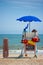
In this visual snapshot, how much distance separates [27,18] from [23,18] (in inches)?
8.5

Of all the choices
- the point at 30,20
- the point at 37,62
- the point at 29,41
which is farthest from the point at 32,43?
the point at 37,62

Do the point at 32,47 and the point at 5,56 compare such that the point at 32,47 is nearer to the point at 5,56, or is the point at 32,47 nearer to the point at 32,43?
the point at 32,43

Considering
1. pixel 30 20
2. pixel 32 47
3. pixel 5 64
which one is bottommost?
pixel 5 64

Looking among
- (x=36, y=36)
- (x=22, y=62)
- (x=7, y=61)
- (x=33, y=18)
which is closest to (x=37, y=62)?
(x=22, y=62)

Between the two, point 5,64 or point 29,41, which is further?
point 29,41

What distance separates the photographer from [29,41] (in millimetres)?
12797

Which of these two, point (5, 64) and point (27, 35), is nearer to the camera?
point (5, 64)

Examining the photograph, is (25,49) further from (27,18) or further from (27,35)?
(27,18)

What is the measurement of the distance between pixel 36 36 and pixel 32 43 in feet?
1.45

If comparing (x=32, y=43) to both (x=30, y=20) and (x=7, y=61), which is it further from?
(x=7, y=61)

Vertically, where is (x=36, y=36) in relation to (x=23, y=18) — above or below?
below

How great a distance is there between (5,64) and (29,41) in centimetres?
268

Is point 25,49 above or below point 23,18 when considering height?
below

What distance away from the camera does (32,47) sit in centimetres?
1303
